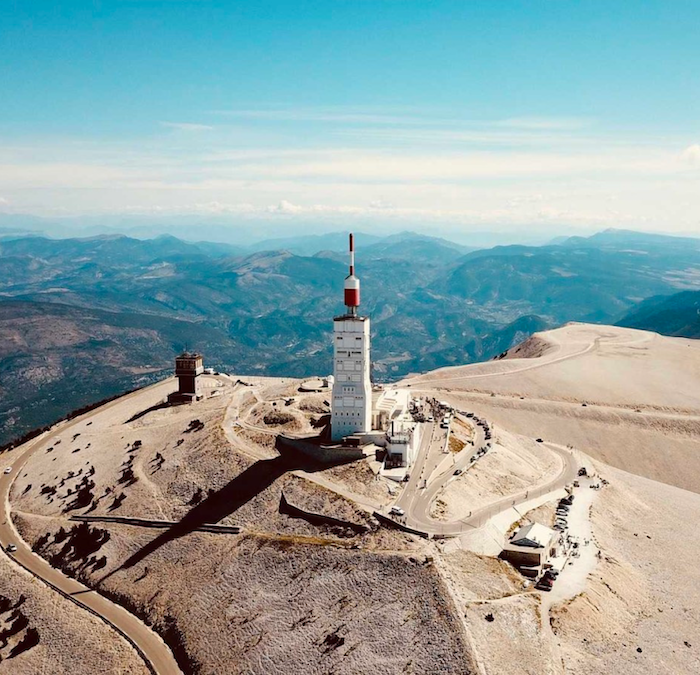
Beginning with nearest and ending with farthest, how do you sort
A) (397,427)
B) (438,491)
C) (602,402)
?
(438,491) < (397,427) < (602,402)

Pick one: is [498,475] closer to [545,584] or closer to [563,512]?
[563,512]

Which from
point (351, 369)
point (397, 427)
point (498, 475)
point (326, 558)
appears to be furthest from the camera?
point (351, 369)

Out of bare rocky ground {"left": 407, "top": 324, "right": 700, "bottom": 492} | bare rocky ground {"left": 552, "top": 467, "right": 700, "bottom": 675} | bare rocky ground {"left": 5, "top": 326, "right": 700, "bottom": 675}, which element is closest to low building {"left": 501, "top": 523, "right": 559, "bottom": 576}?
bare rocky ground {"left": 5, "top": 326, "right": 700, "bottom": 675}

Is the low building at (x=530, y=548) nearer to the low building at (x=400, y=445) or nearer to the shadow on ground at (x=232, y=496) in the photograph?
the low building at (x=400, y=445)

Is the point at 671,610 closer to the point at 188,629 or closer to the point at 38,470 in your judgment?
the point at 188,629

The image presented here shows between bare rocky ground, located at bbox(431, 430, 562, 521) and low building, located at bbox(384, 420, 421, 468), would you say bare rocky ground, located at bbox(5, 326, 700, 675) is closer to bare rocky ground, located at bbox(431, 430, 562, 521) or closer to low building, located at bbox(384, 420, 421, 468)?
bare rocky ground, located at bbox(431, 430, 562, 521)

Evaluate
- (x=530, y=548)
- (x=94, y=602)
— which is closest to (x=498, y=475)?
(x=530, y=548)
